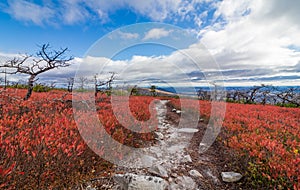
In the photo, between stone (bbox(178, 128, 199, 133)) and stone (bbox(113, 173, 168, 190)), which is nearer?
stone (bbox(113, 173, 168, 190))

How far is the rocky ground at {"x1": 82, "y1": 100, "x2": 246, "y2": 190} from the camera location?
13.2ft

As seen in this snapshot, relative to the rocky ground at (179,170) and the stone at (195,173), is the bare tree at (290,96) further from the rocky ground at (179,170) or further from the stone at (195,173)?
the stone at (195,173)

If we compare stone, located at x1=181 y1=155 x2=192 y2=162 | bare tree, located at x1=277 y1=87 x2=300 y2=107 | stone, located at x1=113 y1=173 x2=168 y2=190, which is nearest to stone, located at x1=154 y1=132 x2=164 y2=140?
stone, located at x1=181 y1=155 x2=192 y2=162

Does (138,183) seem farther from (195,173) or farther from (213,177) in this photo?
(213,177)

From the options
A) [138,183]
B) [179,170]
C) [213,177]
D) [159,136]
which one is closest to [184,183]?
[179,170]

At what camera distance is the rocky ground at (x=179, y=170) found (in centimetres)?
401

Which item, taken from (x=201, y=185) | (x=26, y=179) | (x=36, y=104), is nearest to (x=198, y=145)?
(x=201, y=185)

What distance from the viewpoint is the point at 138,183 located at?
3869 millimetres

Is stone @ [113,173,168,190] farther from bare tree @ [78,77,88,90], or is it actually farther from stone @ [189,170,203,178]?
bare tree @ [78,77,88,90]

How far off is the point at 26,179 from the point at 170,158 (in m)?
3.95

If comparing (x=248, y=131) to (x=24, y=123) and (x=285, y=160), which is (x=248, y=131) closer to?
(x=285, y=160)

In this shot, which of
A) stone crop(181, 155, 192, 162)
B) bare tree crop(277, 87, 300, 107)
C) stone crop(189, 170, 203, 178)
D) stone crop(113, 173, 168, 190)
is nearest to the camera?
stone crop(113, 173, 168, 190)

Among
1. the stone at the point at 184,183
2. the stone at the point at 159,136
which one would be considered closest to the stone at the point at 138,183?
the stone at the point at 184,183

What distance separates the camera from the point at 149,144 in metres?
6.81
